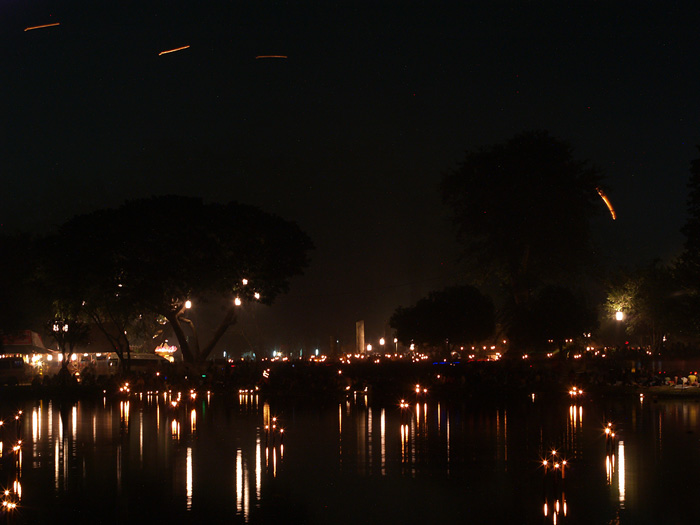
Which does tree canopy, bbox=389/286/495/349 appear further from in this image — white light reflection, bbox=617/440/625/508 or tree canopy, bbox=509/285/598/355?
white light reflection, bbox=617/440/625/508

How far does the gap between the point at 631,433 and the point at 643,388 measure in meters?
14.7

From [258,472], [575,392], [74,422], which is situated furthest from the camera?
[575,392]

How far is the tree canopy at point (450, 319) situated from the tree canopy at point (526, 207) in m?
2.37

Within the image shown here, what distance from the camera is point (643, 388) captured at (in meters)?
33.1

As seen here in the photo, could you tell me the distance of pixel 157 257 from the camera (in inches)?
1737

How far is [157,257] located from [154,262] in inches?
12.6

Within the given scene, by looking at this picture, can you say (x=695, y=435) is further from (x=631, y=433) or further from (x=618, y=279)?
(x=618, y=279)

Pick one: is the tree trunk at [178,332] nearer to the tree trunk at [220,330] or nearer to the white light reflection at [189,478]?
the tree trunk at [220,330]

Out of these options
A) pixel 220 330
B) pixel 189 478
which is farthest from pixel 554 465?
pixel 220 330

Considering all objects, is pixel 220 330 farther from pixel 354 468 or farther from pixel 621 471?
pixel 621 471

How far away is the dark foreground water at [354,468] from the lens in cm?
1119

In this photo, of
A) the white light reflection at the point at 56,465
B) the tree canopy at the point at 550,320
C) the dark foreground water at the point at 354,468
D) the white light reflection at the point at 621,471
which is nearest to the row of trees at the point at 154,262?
the tree canopy at the point at 550,320

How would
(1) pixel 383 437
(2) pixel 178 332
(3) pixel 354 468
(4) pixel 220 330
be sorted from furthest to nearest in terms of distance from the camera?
(4) pixel 220 330
(2) pixel 178 332
(1) pixel 383 437
(3) pixel 354 468

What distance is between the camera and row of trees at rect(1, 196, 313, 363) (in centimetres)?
4419
